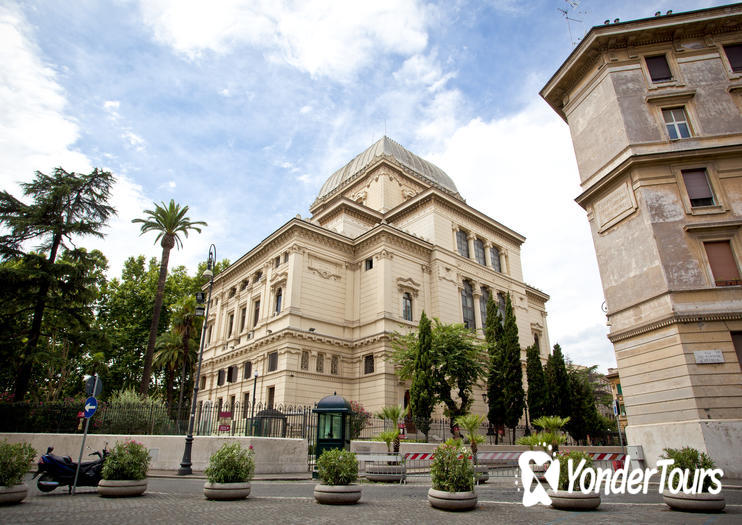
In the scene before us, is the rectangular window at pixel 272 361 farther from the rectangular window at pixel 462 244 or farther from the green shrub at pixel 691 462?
the green shrub at pixel 691 462

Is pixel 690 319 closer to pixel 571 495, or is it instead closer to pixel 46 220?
pixel 571 495

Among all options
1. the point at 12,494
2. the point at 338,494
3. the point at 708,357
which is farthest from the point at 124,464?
the point at 708,357

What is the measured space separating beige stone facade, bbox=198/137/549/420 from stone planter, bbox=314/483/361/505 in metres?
19.3

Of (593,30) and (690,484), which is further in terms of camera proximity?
(593,30)

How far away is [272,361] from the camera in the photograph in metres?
29.6

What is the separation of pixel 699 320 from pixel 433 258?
69.5ft

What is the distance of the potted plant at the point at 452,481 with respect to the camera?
24.6 feet

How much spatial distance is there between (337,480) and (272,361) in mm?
22005

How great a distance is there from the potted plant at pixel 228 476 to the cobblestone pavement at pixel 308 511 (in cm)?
24

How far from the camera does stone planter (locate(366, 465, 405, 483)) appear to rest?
13.2 meters

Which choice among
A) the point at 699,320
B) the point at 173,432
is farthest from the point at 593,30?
the point at 173,432

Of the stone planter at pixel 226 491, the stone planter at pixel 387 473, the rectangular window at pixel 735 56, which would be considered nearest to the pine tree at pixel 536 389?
the stone planter at pixel 387 473

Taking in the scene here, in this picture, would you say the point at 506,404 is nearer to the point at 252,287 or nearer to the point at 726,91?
the point at 726,91

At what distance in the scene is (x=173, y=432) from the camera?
61.4 ft
